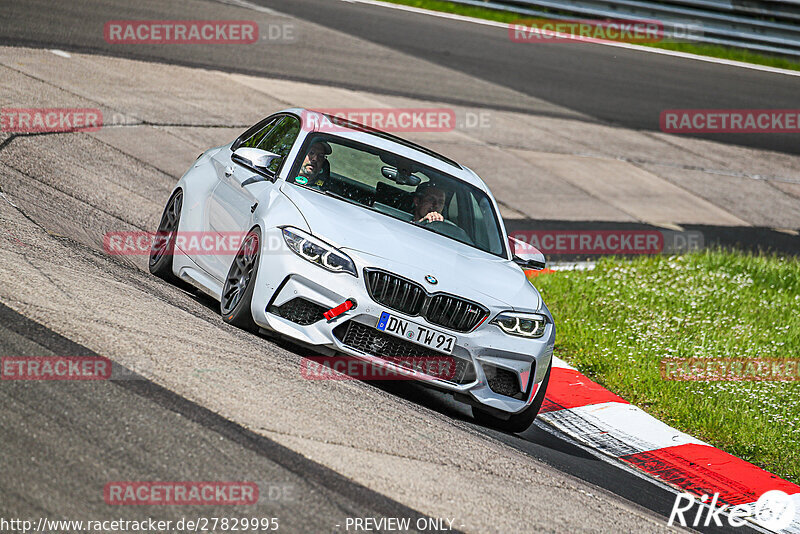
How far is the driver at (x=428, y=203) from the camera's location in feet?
23.8

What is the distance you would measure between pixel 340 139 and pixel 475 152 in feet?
28.7

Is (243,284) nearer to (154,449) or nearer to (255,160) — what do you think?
(255,160)

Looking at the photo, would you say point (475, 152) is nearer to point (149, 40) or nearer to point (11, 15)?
point (149, 40)

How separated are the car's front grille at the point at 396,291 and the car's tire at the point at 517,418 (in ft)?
3.10

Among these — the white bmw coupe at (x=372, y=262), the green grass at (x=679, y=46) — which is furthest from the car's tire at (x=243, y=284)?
the green grass at (x=679, y=46)

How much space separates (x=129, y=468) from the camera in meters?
4.00

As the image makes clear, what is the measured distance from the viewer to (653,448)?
7.16 metres

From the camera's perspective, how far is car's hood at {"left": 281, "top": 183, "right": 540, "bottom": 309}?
6156 mm

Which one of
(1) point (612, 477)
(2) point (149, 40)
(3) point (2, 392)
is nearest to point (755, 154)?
(2) point (149, 40)
